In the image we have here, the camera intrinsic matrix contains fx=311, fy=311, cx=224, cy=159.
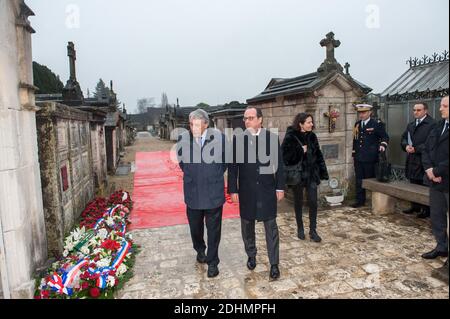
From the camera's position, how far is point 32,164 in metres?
3.75

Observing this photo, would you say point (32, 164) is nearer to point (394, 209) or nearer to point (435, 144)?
point (435, 144)

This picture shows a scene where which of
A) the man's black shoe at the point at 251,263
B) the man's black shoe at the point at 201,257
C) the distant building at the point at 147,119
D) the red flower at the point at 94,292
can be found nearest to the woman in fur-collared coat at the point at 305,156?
the man's black shoe at the point at 251,263

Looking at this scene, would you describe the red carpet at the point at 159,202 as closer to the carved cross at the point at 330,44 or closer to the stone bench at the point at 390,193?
the stone bench at the point at 390,193

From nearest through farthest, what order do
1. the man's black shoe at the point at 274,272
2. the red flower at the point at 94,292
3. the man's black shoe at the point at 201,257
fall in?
the red flower at the point at 94,292 → the man's black shoe at the point at 274,272 → the man's black shoe at the point at 201,257

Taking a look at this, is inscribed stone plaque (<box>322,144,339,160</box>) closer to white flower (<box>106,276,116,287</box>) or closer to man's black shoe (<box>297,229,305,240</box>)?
man's black shoe (<box>297,229,305,240</box>)

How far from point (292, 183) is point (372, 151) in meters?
2.53

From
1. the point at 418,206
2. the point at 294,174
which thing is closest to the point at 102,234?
the point at 294,174

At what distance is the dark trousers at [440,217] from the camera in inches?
160

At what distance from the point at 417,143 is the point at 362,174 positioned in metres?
1.33

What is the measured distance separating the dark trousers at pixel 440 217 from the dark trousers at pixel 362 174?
2.46 m

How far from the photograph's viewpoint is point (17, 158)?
10.8ft

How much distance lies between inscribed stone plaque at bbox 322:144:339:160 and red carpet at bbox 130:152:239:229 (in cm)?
237

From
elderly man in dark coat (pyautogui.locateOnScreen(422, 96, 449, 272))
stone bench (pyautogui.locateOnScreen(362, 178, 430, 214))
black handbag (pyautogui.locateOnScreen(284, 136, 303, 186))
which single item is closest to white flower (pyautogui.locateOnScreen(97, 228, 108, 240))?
black handbag (pyautogui.locateOnScreen(284, 136, 303, 186))
